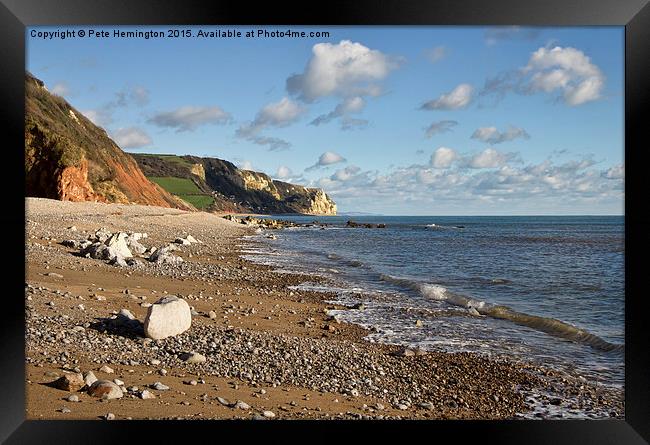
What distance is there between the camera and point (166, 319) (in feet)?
19.3

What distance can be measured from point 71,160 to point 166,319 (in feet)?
115

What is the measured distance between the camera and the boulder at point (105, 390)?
165 inches

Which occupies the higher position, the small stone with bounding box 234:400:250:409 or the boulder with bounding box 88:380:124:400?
the boulder with bounding box 88:380:124:400

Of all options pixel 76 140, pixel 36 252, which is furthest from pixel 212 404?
pixel 76 140

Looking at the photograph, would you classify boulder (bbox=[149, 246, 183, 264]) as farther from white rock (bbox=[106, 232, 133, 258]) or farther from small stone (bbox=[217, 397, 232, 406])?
small stone (bbox=[217, 397, 232, 406])

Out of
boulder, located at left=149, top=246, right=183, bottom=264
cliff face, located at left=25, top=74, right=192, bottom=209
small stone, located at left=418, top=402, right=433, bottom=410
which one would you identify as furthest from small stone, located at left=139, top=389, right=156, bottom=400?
cliff face, located at left=25, top=74, right=192, bottom=209

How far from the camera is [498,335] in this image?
319 inches

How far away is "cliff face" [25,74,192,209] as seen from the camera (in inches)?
1378

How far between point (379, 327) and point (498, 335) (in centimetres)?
205

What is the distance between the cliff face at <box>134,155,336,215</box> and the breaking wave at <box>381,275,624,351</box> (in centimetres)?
7004

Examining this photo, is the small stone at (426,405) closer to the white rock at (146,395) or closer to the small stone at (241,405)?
the small stone at (241,405)

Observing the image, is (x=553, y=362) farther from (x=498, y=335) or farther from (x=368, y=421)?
(x=368, y=421)

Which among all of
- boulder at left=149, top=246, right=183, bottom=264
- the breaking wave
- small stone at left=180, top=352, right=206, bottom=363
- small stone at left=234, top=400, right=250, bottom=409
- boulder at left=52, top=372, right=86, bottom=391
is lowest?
the breaking wave

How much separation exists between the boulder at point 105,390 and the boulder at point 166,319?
4.94ft
